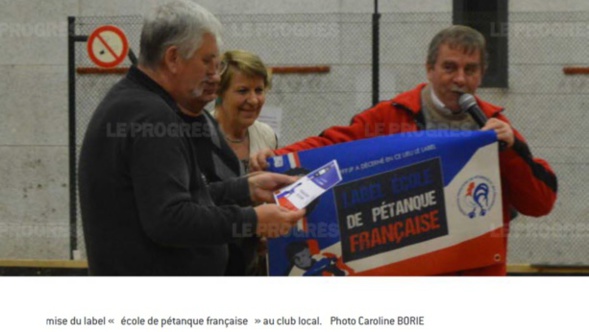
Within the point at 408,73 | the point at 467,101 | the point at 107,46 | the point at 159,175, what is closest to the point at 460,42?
the point at 467,101

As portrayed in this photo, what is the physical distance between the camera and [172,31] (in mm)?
2664

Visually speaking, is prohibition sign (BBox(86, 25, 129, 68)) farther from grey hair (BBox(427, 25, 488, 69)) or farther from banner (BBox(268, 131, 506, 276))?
banner (BBox(268, 131, 506, 276))

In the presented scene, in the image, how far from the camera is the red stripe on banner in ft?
9.55

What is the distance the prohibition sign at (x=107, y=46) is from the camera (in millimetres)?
6746

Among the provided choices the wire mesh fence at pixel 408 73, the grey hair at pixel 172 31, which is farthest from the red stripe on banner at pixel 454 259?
the wire mesh fence at pixel 408 73

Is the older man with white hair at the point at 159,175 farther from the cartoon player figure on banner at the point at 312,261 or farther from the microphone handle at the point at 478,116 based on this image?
the microphone handle at the point at 478,116

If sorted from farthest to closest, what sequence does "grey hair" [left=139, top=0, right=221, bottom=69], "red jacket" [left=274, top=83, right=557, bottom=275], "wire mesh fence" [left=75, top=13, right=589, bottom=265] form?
"wire mesh fence" [left=75, top=13, right=589, bottom=265] < "red jacket" [left=274, top=83, right=557, bottom=275] < "grey hair" [left=139, top=0, right=221, bottom=69]

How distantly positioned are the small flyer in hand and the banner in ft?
0.07

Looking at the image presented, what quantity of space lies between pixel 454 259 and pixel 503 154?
0.98 ft

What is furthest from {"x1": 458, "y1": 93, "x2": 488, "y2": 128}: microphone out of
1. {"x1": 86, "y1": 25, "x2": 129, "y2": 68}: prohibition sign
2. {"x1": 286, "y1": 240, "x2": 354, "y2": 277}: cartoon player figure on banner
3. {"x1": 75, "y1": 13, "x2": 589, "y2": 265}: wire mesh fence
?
{"x1": 86, "y1": 25, "x2": 129, "y2": 68}: prohibition sign

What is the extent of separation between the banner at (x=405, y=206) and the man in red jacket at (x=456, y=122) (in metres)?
0.09

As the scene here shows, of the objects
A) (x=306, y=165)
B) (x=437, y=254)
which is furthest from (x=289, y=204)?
(x=437, y=254)

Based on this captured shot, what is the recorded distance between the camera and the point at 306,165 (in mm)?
2949
